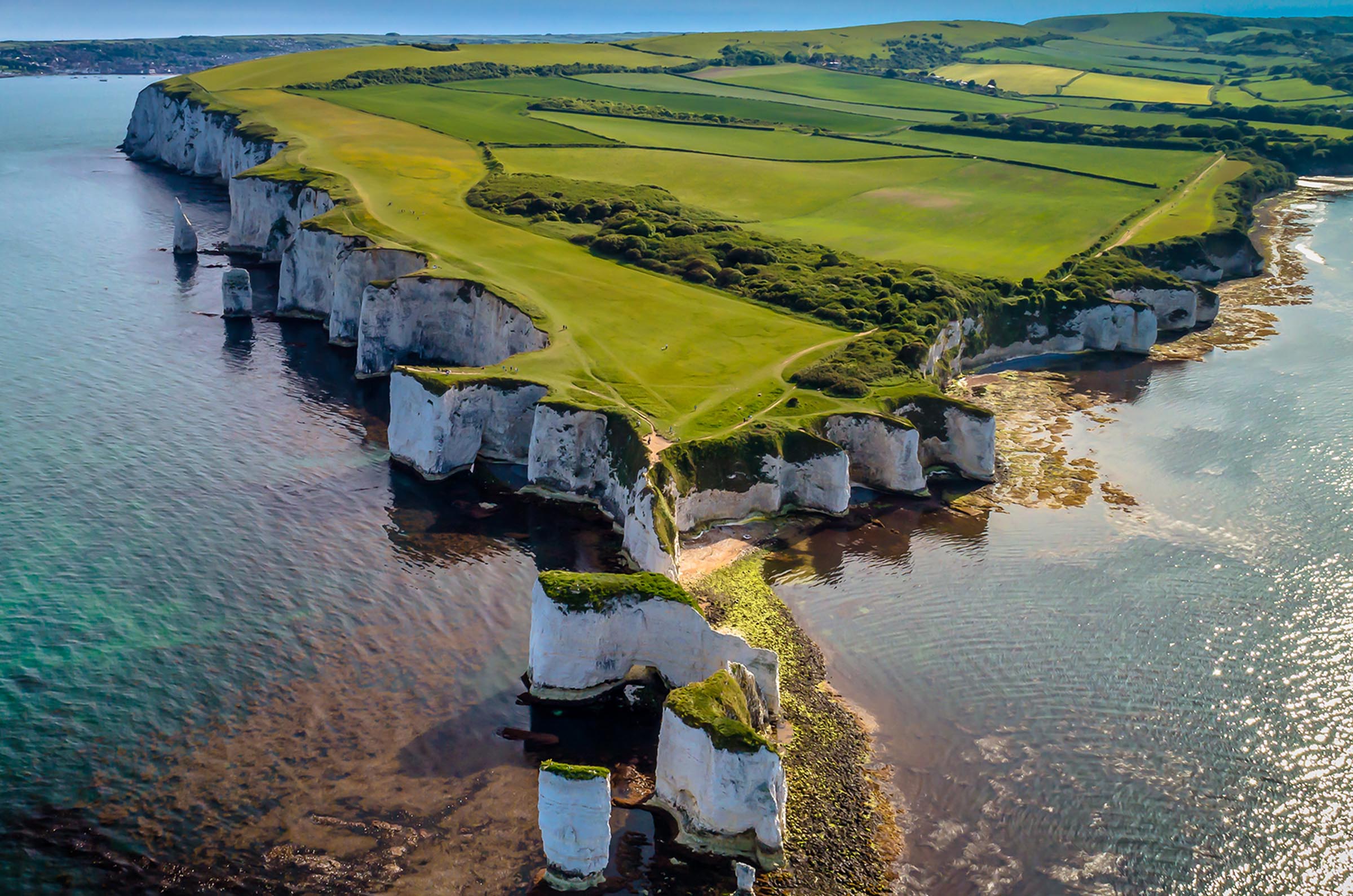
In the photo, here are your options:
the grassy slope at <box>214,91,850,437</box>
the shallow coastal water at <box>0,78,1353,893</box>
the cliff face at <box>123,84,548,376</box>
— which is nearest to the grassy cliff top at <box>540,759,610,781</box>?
the shallow coastal water at <box>0,78,1353,893</box>

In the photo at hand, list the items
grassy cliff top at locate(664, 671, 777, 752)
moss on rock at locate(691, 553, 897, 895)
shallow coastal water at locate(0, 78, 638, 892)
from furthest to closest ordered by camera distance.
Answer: shallow coastal water at locate(0, 78, 638, 892), moss on rock at locate(691, 553, 897, 895), grassy cliff top at locate(664, 671, 777, 752)

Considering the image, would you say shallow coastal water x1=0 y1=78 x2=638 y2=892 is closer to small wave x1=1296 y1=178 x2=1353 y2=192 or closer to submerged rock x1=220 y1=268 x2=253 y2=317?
submerged rock x1=220 y1=268 x2=253 y2=317

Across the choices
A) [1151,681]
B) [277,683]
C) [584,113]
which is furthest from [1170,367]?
[584,113]

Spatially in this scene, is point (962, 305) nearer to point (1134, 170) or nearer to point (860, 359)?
point (860, 359)

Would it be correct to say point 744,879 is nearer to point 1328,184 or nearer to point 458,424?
point 458,424

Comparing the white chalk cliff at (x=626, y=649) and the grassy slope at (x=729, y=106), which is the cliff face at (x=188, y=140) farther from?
the white chalk cliff at (x=626, y=649)

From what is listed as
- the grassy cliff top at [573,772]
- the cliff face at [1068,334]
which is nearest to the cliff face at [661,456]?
the grassy cliff top at [573,772]
